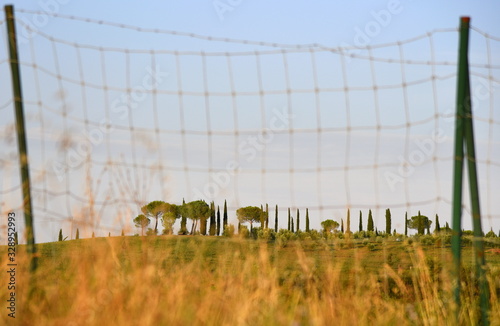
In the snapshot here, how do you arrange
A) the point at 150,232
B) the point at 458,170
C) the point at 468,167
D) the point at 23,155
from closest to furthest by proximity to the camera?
the point at 23,155
the point at 150,232
the point at 458,170
the point at 468,167

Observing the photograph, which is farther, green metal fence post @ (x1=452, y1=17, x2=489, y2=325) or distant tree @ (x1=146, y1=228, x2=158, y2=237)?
green metal fence post @ (x1=452, y1=17, x2=489, y2=325)

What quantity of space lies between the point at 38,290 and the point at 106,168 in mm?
1181

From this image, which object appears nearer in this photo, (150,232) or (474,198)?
(150,232)

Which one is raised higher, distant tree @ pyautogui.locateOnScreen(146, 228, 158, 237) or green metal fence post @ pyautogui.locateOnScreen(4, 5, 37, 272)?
green metal fence post @ pyautogui.locateOnScreen(4, 5, 37, 272)

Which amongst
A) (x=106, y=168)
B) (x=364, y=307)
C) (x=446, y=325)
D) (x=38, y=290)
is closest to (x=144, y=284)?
(x=38, y=290)

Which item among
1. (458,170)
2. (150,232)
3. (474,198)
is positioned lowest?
(150,232)

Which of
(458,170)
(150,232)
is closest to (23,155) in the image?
(150,232)

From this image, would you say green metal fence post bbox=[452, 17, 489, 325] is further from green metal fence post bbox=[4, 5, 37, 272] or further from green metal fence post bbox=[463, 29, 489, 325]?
green metal fence post bbox=[4, 5, 37, 272]

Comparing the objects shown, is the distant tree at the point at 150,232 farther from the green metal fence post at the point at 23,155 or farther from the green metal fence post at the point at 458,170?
the green metal fence post at the point at 458,170

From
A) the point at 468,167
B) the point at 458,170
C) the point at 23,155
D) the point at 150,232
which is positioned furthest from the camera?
the point at 468,167

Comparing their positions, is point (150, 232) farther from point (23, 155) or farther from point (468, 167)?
point (468, 167)

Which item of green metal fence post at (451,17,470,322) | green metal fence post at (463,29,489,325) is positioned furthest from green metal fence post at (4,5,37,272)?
green metal fence post at (463,29,489,325)

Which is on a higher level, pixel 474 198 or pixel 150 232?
pixel 474 198

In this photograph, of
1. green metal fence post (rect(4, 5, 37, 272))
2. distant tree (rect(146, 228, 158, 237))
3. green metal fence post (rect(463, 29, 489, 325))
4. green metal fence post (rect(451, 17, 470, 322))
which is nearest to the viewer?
green metal fence post (rect(4, 5, 37, 272))
